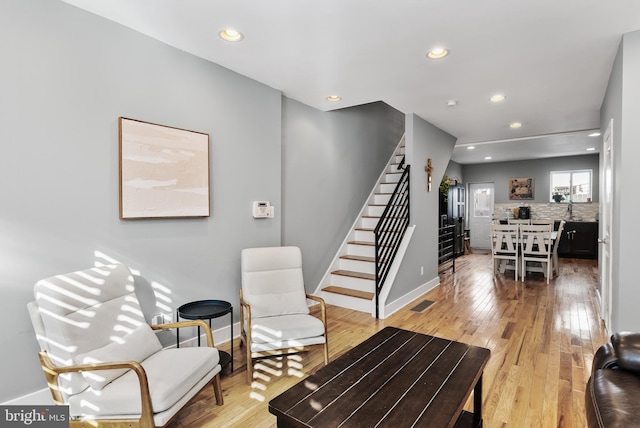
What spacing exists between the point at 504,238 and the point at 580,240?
3.77 m

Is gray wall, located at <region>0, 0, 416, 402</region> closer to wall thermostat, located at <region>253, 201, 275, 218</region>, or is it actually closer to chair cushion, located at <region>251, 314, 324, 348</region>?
wall thermostat, located at <region>253, 201, 275, 218</region>

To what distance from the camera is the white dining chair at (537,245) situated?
5664 millimetres

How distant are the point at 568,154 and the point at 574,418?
28.2ft

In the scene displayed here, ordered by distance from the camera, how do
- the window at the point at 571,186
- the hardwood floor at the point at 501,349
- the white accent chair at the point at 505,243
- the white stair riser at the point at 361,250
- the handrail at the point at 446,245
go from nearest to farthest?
the hardwood floor at the point at 501,349
the white stair riser at the point at 361,250
the white accent chair at the point at 505,243
the handrail at the point at 446,245
the window at the point at 571,186

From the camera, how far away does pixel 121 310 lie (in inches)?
83.5

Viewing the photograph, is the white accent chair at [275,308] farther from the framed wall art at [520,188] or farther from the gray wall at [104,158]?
the framed wall art at [520,188]

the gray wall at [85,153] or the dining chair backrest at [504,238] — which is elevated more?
the gray wall at [85,153]

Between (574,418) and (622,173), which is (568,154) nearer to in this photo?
(622,173)

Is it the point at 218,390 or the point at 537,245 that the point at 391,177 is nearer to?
the point at 537,245

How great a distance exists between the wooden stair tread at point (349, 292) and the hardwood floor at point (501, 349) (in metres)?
0.22

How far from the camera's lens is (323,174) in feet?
15.1

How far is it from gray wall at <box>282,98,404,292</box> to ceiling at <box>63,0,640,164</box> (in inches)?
15.5

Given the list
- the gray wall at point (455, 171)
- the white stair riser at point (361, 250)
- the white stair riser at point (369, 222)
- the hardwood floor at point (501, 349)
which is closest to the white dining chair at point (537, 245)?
the hardwood floor at point (501, 349)

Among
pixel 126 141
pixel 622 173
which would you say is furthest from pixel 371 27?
pixel 622 173
